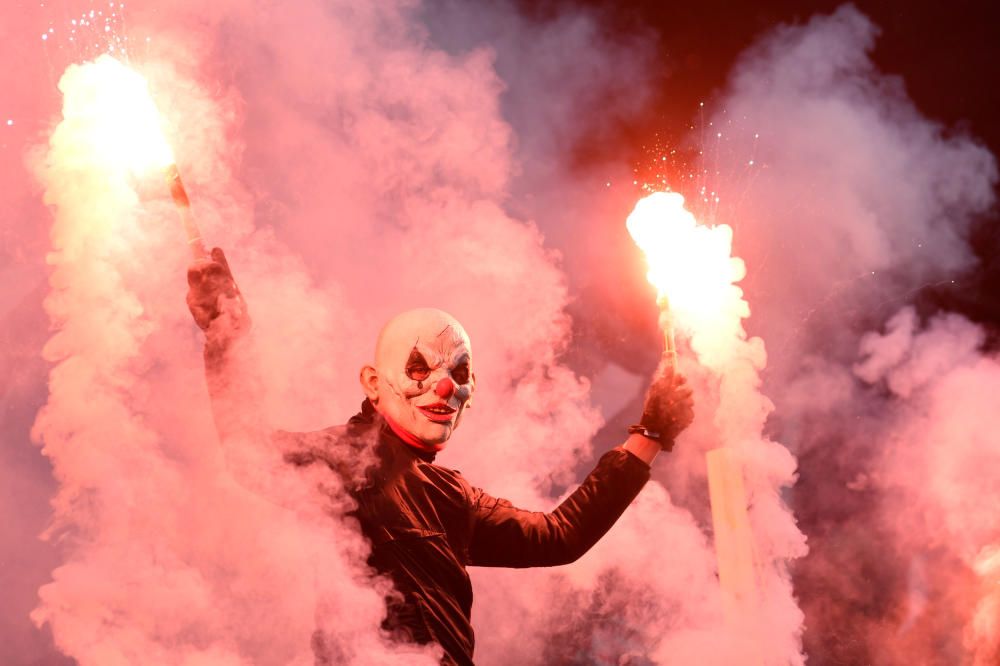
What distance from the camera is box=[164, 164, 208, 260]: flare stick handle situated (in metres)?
2.99

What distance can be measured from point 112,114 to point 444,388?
155 centimetres

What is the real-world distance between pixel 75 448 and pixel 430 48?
2737 mm

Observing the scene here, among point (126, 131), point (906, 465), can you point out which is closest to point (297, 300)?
point (126, 131)

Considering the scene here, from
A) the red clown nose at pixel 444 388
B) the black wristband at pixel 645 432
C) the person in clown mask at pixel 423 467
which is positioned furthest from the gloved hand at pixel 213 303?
the black wristband at pixel 645 432

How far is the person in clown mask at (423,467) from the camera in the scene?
9.53ft

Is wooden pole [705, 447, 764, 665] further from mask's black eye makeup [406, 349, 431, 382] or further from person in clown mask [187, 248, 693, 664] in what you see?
mask's black eye makeup [406, 349, 431, 382]

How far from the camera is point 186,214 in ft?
9.93

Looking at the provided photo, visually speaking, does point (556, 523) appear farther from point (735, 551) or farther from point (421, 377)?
point (735, 551)

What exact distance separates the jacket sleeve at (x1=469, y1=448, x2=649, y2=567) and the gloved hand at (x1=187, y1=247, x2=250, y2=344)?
1041 millimetres

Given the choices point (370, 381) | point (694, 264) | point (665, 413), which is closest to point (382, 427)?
point (370, 381)

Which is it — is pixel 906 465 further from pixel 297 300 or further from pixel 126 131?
pixel 126 131

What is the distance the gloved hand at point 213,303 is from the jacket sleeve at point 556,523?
1.04 metres

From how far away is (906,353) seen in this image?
7.05m

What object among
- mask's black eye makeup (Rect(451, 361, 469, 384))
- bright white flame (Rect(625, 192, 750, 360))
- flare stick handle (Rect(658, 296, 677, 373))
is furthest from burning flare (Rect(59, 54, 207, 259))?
bright white flame (Rect(625, 192, 750, 360))
